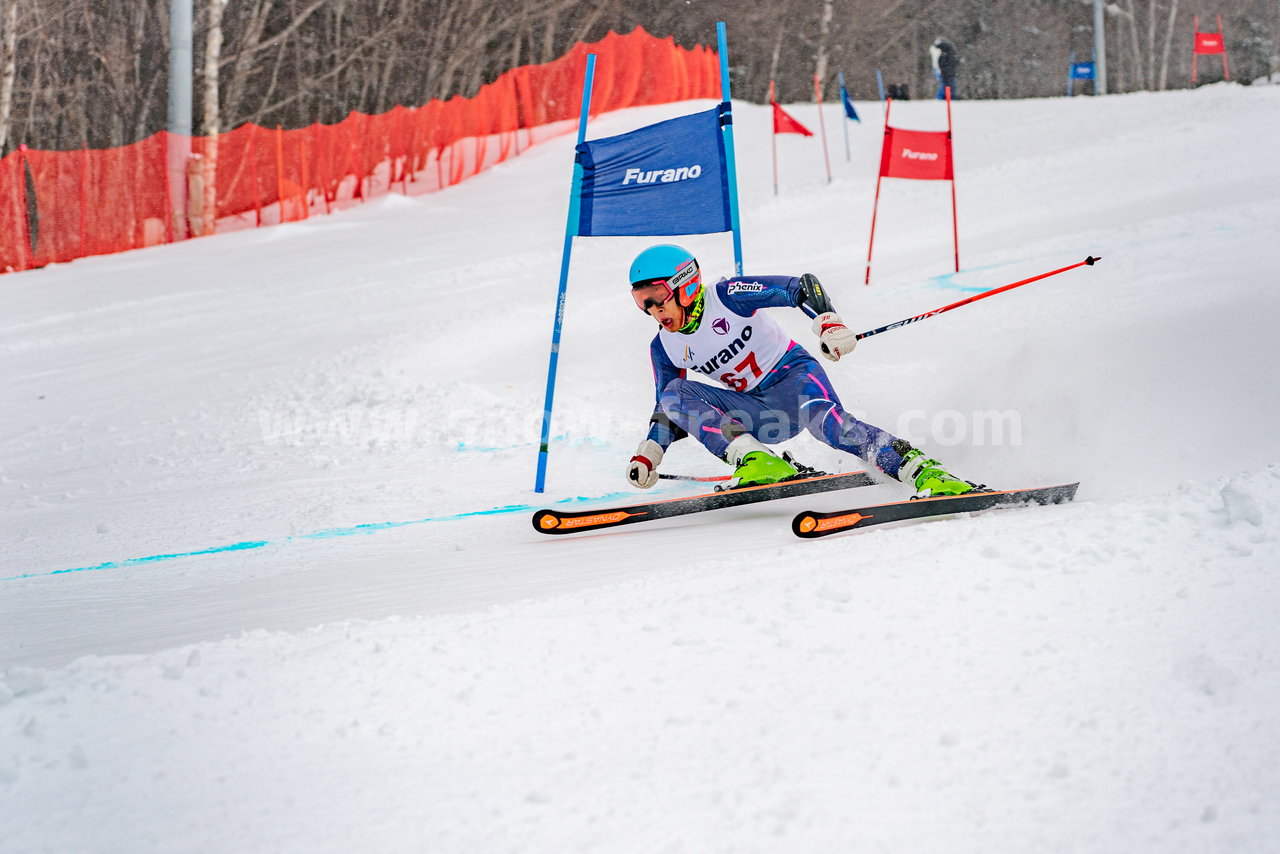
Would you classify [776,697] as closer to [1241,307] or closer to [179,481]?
[179,481]

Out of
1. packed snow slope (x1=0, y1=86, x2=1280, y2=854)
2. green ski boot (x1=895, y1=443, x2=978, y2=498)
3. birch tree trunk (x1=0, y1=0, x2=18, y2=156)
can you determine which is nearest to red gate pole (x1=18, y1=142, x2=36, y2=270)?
birch tree trunk (x1=0, y1=0, x2=18, y2=156)

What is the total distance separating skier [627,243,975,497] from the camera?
14.3 feet

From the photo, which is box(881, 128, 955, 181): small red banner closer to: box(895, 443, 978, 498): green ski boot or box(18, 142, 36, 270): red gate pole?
box(895, 443, 978, 498): green ski boot

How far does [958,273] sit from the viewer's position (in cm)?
911

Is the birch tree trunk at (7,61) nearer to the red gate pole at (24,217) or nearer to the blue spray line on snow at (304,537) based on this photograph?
the red gate pole at (24,217)

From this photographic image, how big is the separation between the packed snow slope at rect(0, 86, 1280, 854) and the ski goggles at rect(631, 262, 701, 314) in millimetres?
938

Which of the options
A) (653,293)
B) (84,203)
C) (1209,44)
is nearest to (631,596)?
(653,293)

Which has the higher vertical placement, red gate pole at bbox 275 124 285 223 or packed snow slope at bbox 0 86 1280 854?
red gate pole at bbox 275 124 285 223

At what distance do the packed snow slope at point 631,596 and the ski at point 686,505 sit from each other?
3.1 inches

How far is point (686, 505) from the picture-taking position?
14.5 ft

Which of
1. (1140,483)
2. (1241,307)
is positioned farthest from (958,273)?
(1140,483)

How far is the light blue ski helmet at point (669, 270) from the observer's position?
14.3ft

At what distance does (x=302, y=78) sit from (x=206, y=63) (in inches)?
421

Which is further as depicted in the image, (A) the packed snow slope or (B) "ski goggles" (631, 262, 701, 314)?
(B) "ski goggles" (631, 262, 701, 314)
